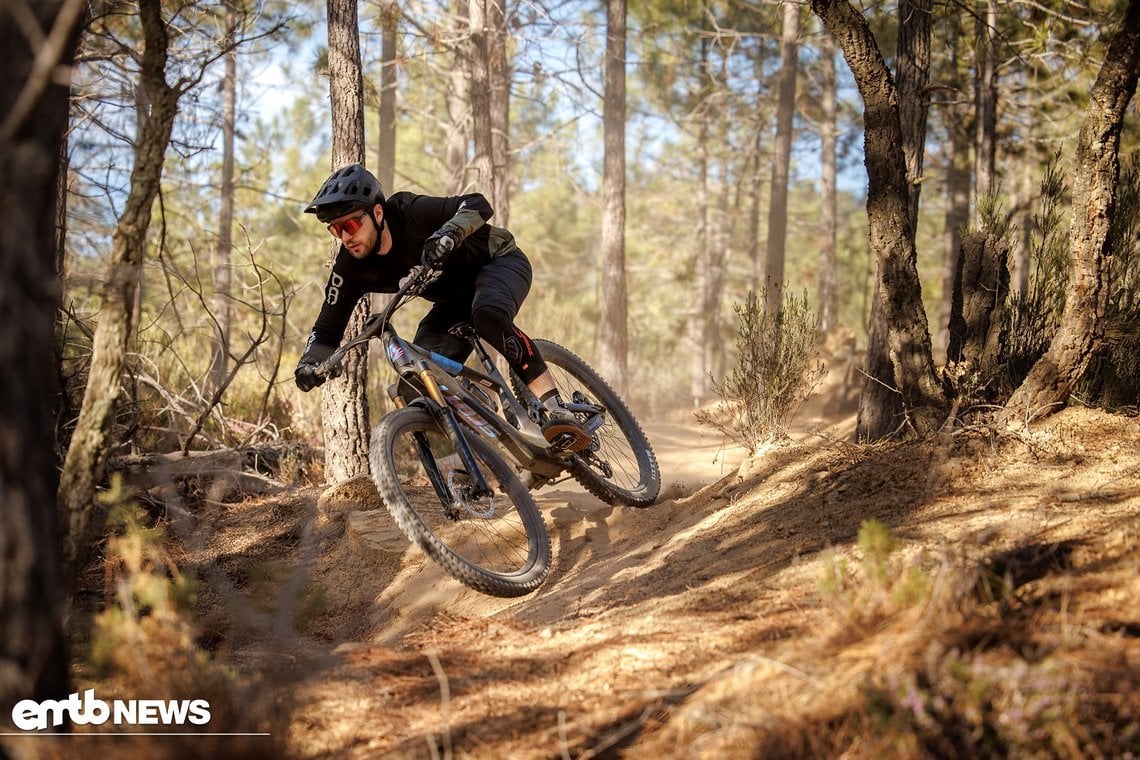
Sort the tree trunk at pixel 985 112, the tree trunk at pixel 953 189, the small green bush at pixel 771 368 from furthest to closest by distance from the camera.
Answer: the tree trunk at pixel 953 189 → the tree trunk at pixel 985 112 → the small green bush at pixel 771 368

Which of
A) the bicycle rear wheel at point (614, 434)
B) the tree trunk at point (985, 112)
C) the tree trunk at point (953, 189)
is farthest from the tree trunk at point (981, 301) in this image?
the tree trunk at point (953, 189)

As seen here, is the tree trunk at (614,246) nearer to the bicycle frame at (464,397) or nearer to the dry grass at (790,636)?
the bicycle frame at (464,397)

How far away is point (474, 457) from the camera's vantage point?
4738 mm

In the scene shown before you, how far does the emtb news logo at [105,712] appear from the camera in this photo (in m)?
2.39

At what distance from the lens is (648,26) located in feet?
60.4

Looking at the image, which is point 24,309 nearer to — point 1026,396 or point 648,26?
point 1026,396

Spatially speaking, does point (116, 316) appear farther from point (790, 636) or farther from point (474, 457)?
point (790, 636)

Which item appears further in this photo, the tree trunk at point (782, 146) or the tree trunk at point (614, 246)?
the tree trunk at point (782, 146)

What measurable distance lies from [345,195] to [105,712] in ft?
8.34

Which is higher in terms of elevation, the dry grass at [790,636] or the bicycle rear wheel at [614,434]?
the bicycle rear wheel at [614,434]

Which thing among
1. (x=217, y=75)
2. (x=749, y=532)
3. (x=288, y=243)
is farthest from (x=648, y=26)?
(x=749, y=532)

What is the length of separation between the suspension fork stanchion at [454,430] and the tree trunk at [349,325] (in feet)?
6.91

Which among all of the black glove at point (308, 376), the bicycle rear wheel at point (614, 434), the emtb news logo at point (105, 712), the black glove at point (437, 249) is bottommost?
the emtb news logo at point (105, 712)

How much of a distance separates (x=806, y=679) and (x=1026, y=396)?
9.48ft
